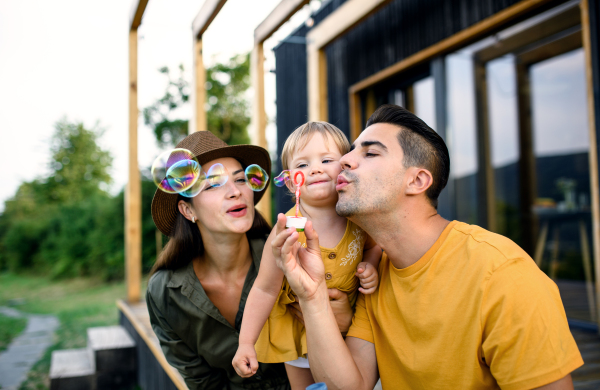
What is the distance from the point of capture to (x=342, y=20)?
4922 millimetres

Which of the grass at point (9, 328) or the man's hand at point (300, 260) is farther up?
the man's hand at point (300, 260)

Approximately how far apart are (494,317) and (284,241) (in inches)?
28.7

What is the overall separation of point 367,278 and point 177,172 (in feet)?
3.43

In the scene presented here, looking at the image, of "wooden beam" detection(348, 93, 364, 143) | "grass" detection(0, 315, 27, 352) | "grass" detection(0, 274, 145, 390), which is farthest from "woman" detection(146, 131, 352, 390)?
"grass" detection(0, 315, 27, 352)

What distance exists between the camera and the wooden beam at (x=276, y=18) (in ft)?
12.5

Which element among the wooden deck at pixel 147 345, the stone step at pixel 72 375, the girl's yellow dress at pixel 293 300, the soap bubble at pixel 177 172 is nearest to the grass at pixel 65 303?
the stone step at pixel 72 375

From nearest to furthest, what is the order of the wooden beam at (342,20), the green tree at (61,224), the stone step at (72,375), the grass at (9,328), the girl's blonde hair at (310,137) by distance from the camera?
the girl's blonde hair at (310,137) → the stone step at (72,375) → the wooden beam at (342,20) → the grass at (9,328) → the green tree at (61,224)

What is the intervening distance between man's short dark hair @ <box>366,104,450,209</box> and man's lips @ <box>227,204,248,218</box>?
84 centimetres

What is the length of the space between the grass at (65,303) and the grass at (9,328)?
57 cm

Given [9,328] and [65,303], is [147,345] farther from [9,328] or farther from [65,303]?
[65,303]

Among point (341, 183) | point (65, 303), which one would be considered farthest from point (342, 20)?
point (65, 303)

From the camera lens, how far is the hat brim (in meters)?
2.20

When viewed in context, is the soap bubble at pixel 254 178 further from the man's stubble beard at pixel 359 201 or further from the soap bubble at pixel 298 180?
the man's stubble beard at pixel 359 201

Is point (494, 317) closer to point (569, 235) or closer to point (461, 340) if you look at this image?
point (461, 340)
